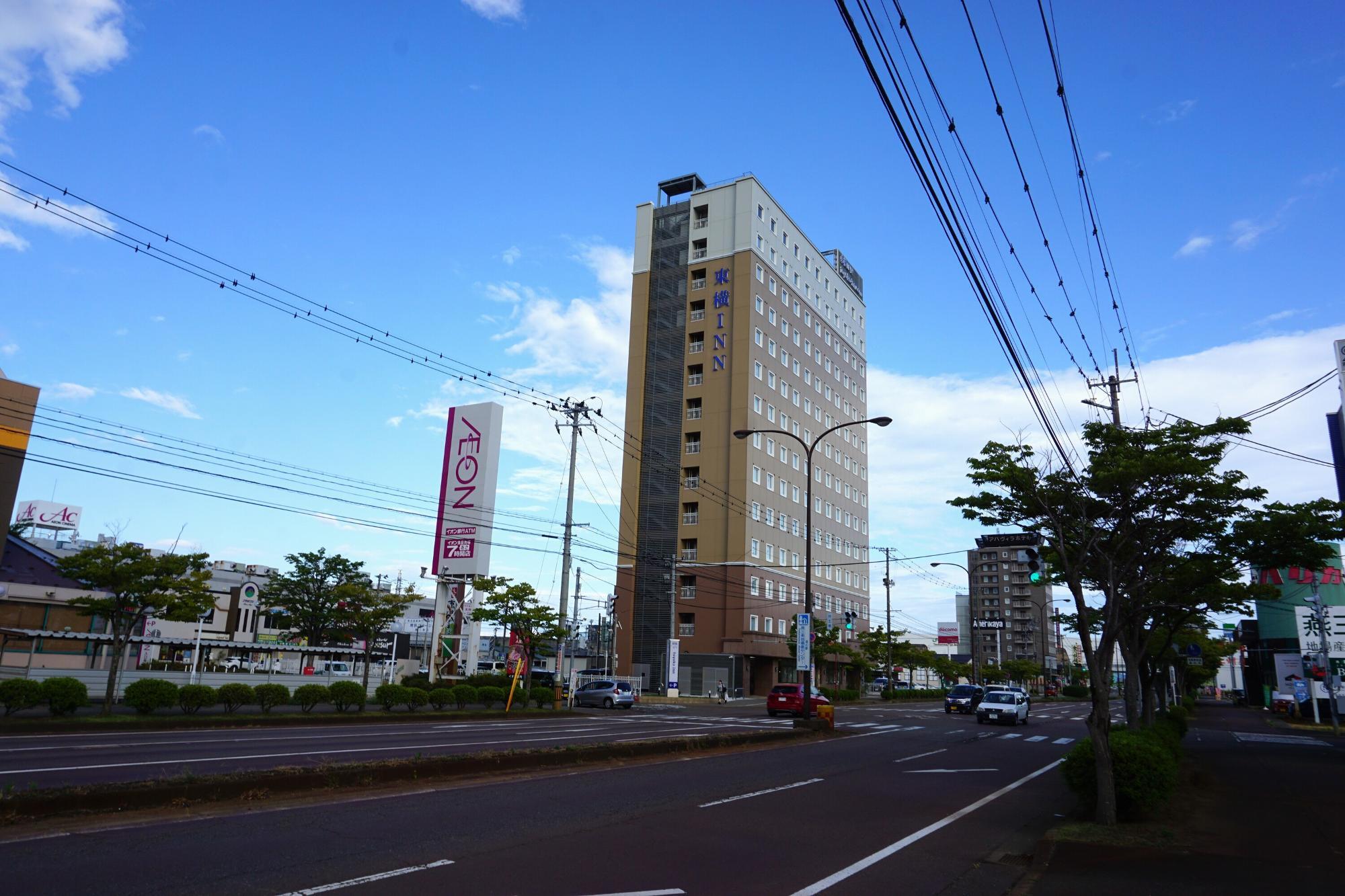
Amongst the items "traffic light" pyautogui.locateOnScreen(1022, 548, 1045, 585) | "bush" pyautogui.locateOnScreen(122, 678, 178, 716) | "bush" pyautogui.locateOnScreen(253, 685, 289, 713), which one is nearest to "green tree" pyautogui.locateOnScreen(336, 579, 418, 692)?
"bush" pyautogui.locateOnScreen(253, 685, 289, 713)

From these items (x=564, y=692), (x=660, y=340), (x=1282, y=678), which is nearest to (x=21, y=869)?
(x=564, y=692)

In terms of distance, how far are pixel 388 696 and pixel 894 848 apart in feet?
82.9

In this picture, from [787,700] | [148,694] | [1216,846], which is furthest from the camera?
[787,700]

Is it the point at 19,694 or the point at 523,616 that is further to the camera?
the point at 523,616

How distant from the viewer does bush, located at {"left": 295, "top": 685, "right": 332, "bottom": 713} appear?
91.9 ft

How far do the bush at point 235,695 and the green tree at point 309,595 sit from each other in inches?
1685

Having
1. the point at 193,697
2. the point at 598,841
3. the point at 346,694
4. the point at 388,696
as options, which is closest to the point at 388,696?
the point at 388,696

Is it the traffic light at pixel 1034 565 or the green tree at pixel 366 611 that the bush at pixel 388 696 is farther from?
the traffic light at pixel 1034 565

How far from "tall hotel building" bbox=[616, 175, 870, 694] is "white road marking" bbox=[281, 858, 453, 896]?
51803 millimetres

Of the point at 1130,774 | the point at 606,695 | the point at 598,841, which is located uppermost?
the point at 1130,774

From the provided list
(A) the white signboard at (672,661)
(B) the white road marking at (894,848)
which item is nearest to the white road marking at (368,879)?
(B) the white road marking at (894,848)

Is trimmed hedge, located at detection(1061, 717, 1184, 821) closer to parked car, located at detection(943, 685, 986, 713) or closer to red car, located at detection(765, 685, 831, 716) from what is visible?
red car, located at detection(765, 685, 831, 716)

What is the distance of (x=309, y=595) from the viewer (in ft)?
226

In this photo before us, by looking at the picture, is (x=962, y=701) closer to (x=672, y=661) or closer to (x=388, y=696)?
(x=672, y=661)
